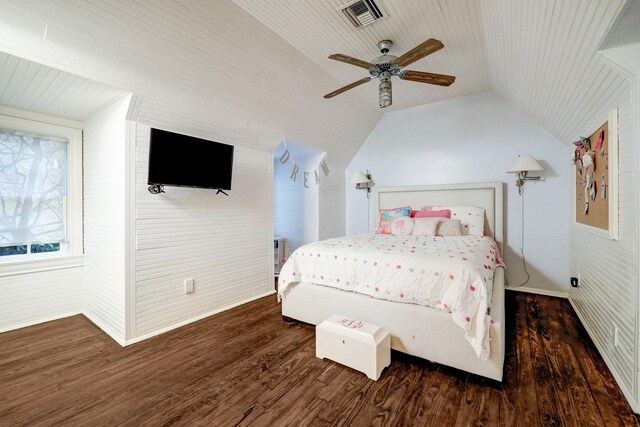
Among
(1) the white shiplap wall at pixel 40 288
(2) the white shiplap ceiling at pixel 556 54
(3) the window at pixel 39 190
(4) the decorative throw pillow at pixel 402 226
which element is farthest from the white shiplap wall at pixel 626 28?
(3) the window at pixel 39 190

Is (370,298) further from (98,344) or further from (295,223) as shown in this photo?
(295,223)

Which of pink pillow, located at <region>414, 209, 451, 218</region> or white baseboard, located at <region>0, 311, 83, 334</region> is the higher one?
pink pillow, located at <region>414, 209, 451, 218</region>

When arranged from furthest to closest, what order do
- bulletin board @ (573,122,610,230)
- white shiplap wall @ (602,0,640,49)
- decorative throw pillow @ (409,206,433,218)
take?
decorative throw pillow @ (409,206,433,218) < bulletin board @ (573,122,610,230) < white shiplap wall @ (602,0,640,49)

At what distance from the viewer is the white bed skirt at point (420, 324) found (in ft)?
5.69

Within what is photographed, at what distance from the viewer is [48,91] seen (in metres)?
2.29

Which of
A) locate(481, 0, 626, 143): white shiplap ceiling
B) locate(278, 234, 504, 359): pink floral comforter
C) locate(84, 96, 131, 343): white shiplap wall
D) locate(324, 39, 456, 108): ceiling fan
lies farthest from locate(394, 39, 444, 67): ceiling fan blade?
locate(84, 96, 131, 343): white shiplap wall

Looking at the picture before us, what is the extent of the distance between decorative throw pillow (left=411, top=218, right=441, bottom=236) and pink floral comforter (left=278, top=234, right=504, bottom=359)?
1.91 ft

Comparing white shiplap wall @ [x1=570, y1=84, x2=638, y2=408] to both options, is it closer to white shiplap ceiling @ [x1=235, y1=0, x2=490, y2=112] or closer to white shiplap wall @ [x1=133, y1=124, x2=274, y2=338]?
white shiplap ceiling @ [x1=235, y1=0, x2=490, y2=112]

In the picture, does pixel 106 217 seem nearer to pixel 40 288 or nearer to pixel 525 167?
pixel 40 288

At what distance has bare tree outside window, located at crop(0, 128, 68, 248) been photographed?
2.63m

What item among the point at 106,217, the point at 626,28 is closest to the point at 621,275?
the point at 626,28

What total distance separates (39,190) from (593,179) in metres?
5.31

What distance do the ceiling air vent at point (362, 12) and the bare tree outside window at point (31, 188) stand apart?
3.23m

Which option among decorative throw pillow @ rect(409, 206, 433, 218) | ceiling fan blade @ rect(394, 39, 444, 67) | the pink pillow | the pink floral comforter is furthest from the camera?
decorative throw pillow @ rect(409, 206, 433, 218)
